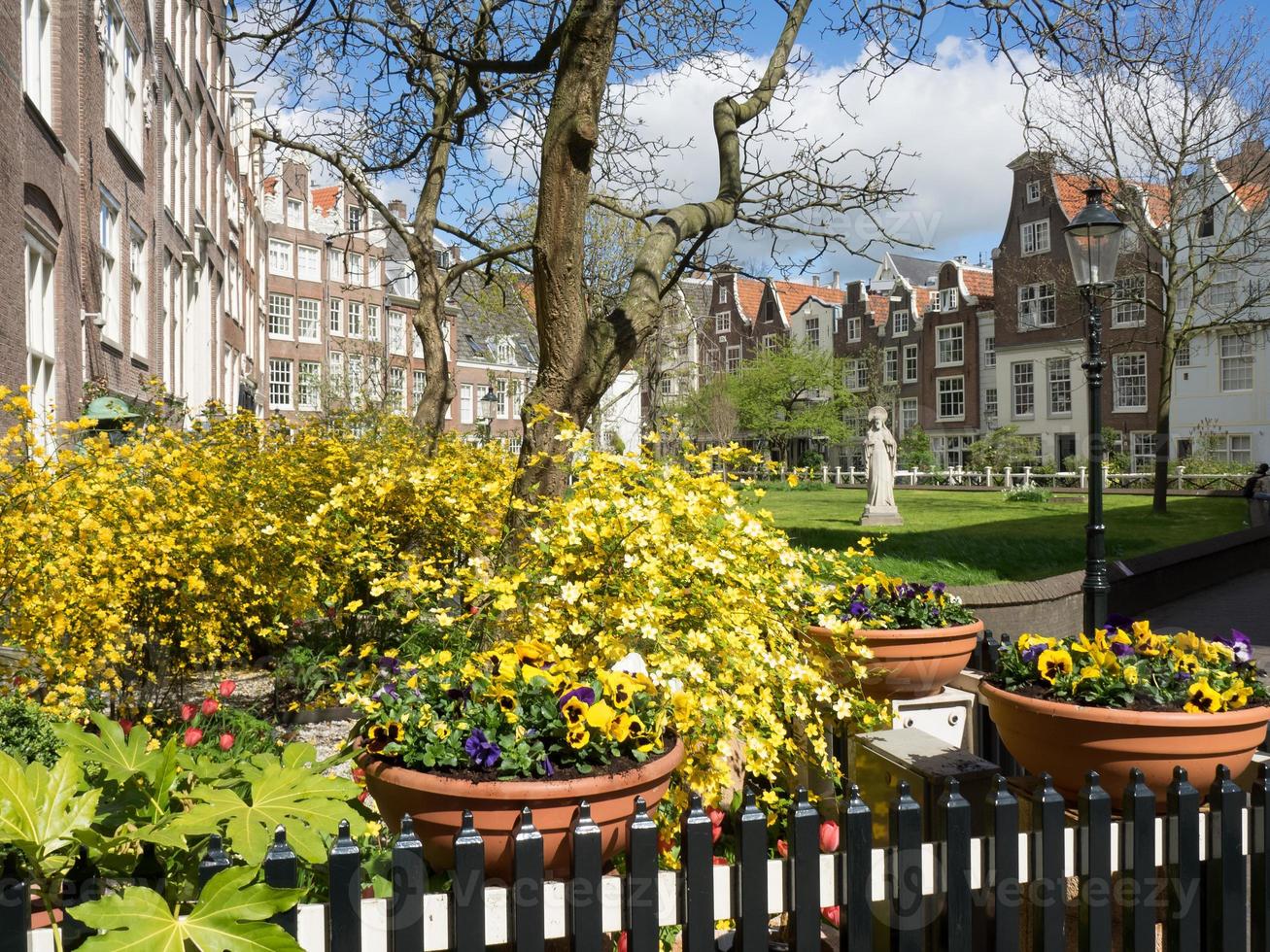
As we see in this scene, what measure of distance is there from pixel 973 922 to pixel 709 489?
170 centimetres

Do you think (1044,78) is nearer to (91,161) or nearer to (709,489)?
(709,489)

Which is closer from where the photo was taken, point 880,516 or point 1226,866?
point 1226,866

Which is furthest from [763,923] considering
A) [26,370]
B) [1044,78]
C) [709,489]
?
[26,370]

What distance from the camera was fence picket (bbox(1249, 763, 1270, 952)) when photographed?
Answer: 270 cm

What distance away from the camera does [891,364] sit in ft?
174

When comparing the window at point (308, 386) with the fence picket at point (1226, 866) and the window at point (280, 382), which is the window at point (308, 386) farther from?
the fence picket at point (1226, 866)

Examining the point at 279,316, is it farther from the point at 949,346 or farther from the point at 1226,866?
the point at 1226,866

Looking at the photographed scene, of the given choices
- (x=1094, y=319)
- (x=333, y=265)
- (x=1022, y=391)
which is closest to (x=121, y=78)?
(x=1094, y=319)

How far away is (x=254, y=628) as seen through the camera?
737 cm

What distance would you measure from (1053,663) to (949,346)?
1896 inches

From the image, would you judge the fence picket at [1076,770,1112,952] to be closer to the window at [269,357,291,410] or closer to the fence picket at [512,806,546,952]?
the fence picket at [512,806,546,952]

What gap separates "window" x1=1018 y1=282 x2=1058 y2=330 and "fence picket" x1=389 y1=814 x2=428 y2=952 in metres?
44.2

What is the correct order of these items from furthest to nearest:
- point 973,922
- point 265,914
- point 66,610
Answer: point 66,610, point 973,922, point 265,914

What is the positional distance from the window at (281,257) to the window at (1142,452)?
119ft
